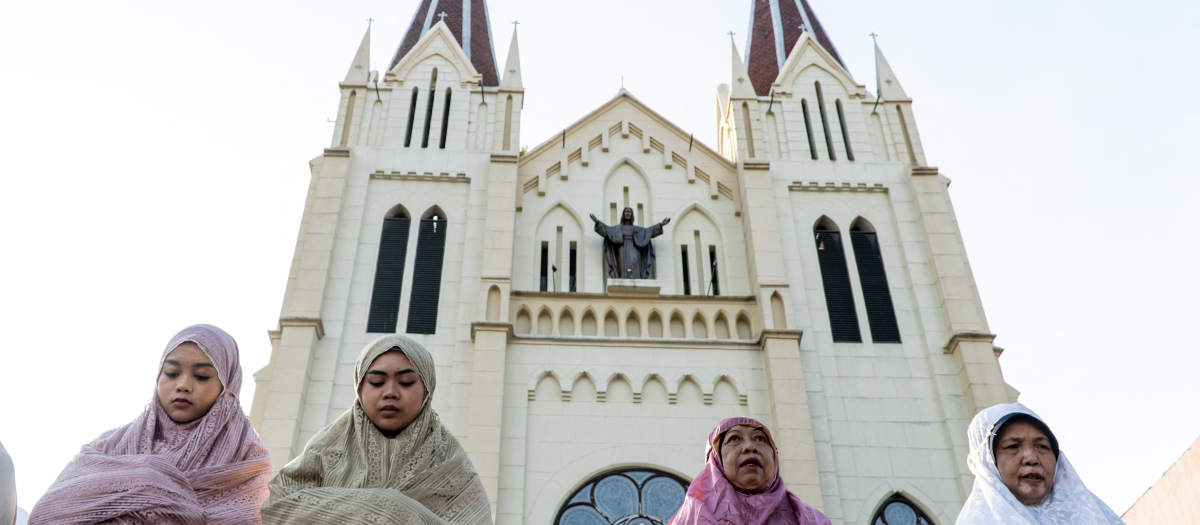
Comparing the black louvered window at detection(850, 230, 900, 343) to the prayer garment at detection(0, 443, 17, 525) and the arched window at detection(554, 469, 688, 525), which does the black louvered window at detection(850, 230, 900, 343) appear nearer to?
the arched window at detection(554, 469, 688, 525)

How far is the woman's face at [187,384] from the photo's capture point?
3.68m

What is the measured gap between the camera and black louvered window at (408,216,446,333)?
41.2 ft

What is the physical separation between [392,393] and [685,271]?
1052 cm

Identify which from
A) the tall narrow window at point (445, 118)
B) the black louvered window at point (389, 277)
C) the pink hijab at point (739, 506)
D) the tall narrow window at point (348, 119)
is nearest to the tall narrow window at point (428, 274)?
the black louvered window at point (389, 277)

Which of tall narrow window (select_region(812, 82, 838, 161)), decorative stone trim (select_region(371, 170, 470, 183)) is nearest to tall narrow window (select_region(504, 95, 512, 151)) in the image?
decorative stone trim (select_region(371, 170, 470, 183))

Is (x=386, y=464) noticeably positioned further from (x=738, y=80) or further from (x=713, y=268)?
(x=738, y=80)

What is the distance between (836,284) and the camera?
13312 mm

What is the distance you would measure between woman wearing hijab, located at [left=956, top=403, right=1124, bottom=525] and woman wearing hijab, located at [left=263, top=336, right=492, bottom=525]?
1977 millimetres

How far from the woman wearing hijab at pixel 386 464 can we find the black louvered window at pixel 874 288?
1014cm

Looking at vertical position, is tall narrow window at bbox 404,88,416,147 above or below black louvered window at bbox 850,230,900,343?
above

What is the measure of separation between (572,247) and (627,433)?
3266 mm

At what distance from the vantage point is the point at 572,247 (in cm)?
1380

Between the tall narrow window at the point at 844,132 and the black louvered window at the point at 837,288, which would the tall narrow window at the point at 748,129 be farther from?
the black louvered window at the point at 837,288

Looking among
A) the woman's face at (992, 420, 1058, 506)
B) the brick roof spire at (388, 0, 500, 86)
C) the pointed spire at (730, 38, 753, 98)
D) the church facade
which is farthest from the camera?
the brick roof spire at (388, 0, 500, 86)
